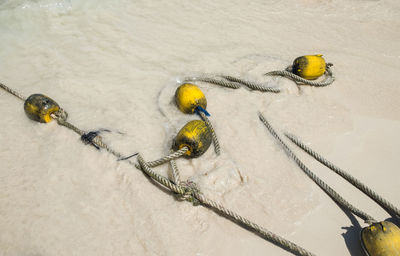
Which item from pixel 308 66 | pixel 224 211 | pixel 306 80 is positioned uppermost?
pixel 308 66

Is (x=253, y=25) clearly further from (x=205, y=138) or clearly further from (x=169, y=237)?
(x=169, y=237)

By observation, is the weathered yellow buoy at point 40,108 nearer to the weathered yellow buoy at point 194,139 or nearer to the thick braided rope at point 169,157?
the thick braided rope at point 169,157

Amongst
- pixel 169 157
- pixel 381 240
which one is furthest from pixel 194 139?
pixel 381 240

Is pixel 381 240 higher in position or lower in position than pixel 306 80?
lower

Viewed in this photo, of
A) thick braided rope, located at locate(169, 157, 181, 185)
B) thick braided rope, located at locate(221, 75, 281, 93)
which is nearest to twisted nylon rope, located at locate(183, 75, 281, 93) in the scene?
thick braided rope, located at locate(221, 75, 281, 93)

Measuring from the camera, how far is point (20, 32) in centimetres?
396

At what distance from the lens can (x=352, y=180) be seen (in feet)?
6.56

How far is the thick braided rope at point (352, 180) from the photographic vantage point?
1830 millimetres

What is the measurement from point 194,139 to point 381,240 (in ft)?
4.40

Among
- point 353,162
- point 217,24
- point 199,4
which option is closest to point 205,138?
point 353,162

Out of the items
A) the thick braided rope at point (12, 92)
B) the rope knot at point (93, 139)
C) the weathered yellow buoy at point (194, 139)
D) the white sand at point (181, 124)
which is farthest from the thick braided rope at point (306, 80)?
the thick braided rope at point (12, 92)

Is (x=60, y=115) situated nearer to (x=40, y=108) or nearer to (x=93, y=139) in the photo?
(x=40, y=108)

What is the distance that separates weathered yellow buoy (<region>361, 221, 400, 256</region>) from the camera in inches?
59.7

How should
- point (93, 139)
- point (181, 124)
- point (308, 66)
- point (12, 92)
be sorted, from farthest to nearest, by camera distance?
point (308, 66) < point (12, 92) < point (181, 124) < point (93, 139)
